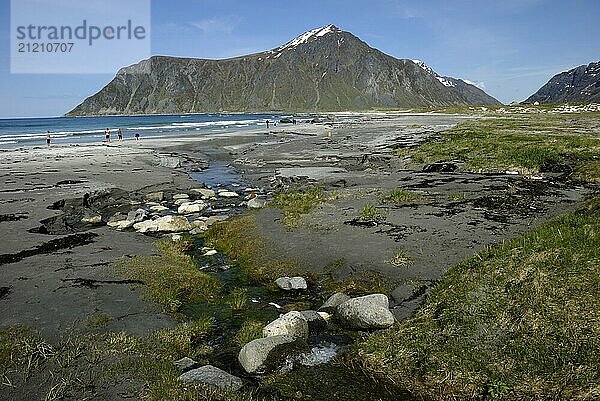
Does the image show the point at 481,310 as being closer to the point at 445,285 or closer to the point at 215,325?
the point at 445,285

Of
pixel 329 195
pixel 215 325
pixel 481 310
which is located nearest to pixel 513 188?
pixel 329 195

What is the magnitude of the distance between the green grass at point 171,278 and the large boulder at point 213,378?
393cm

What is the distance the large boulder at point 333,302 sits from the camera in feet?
42.3

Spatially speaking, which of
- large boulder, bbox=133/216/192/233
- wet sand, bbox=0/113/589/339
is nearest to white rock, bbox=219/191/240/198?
wet sand, bbox=0/113/589/339

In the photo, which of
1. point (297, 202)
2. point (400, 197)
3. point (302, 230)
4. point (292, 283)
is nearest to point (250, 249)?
point (302, 230)

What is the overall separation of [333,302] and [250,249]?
6.27 metres

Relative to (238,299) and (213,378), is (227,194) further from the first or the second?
(213,378)

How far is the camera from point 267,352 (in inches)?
397

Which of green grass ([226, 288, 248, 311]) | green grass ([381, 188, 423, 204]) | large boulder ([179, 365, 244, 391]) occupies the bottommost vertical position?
green grass ([226, 288, 248, 311])

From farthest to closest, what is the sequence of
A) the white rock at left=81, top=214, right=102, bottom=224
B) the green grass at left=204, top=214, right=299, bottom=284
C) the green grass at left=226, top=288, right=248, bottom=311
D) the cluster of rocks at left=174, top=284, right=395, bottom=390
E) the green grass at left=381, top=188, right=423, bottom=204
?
the green grass at left=381, top=188, right=423, bottom=204
the white rock at left=81, top=214, right=102, bottom=224
the green grass at left=204, top=214, right=299, bottom=284
the green grass at left=226, top=288, right=248, bottom=311
the cluster of rocks at left=174, top=284, right=395, bottom=390

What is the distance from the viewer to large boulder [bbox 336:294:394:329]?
1152 cm

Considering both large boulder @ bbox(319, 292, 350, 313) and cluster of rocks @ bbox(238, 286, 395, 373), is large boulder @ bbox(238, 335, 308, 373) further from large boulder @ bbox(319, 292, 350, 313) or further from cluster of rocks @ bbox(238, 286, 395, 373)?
large boulder @ bbox(319, 292, 350, 313)

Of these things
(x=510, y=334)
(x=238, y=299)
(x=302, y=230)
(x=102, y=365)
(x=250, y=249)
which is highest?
(x=510, y=334)

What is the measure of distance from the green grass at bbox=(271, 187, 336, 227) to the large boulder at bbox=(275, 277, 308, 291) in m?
6.05
